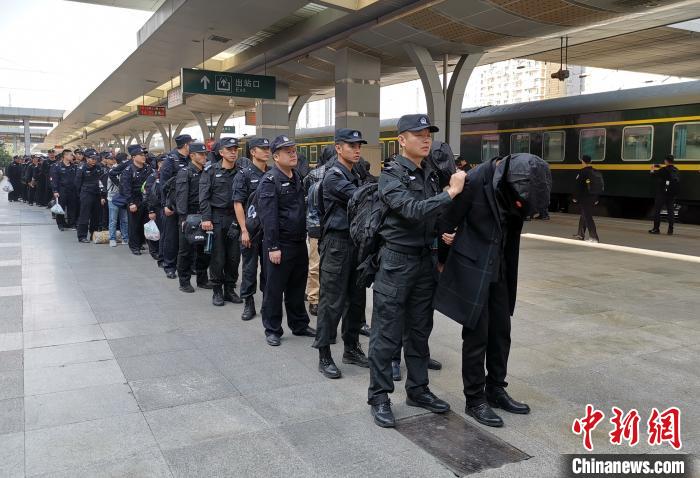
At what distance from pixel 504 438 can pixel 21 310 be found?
16.8 feet

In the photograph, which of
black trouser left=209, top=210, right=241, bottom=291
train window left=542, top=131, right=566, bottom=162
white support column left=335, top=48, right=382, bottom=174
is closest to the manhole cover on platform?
black trouser left=209, top=210, right=241, bottom=291

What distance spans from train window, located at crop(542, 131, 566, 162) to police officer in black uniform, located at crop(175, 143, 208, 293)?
460 inches

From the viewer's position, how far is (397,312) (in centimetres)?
342

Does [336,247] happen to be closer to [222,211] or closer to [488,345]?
[488,345]

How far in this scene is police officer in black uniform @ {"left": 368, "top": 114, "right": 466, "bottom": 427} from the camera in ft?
11.1

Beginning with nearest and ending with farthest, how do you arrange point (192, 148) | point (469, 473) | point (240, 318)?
point (469, 473), point (240, 318), point (192, 148)

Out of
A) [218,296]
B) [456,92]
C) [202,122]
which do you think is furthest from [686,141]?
[202,122]

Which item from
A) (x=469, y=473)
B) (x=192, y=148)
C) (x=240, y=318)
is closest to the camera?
(x=469, y=473)

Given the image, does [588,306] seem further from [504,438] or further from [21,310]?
[21,310]

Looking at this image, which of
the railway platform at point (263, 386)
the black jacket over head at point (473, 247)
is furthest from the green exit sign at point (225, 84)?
the black jacket over head at point (473, 247)

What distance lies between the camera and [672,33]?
45.4 feet

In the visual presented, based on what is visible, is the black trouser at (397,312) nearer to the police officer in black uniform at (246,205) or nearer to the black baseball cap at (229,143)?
the police officer in black uniform at (246,205)

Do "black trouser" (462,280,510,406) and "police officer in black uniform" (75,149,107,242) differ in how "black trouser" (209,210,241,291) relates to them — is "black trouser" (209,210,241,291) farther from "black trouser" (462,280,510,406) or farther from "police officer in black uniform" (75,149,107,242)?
"police officer in black uniform" (75,149,107,242)

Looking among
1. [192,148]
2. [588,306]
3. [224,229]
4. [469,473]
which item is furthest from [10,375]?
[588,306]
